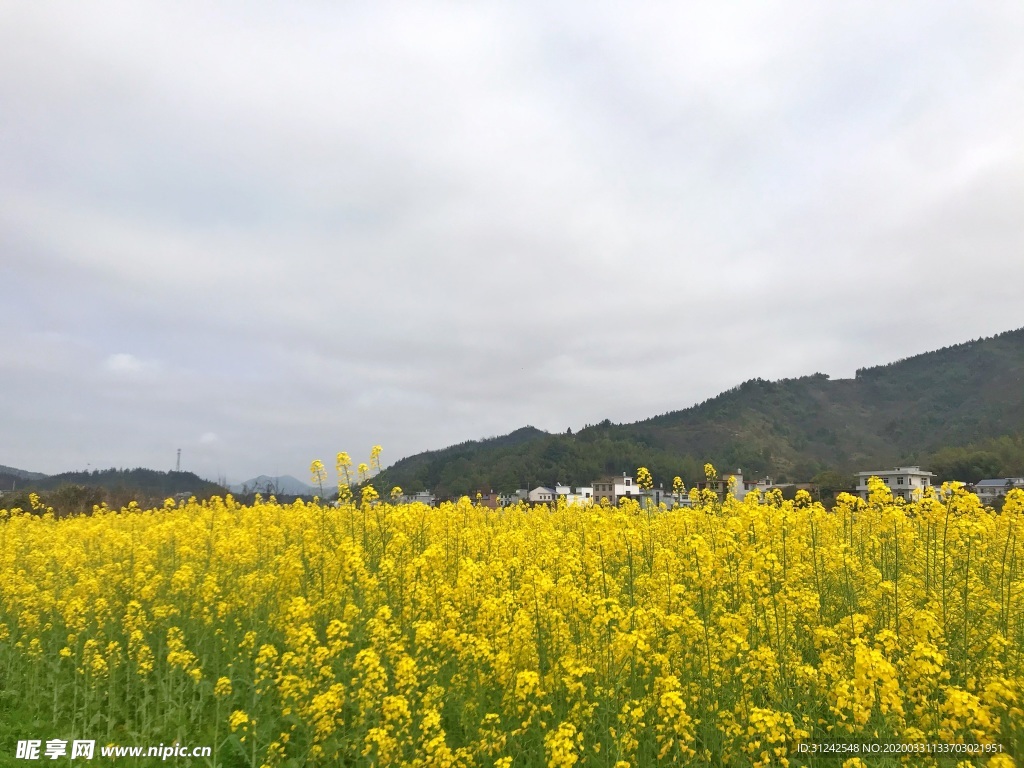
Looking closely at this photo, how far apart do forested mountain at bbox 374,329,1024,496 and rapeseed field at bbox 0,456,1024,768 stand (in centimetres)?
4101

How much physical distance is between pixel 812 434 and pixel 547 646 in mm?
109314

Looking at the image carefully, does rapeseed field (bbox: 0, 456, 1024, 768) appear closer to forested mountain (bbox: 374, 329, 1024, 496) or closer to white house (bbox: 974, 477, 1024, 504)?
white house (bbox: 974, 477, 1024, 504)

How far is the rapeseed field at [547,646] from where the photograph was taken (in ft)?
14.2

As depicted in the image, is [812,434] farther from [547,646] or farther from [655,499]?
[547,646]

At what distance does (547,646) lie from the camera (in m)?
5.30

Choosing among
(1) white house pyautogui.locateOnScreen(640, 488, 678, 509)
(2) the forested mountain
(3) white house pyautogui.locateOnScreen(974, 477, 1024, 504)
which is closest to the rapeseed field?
(1) white house pyautogui.locateOnScreen(640, 488, 678, 509)

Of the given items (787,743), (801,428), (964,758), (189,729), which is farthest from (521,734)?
(801,428)

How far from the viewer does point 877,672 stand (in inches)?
154

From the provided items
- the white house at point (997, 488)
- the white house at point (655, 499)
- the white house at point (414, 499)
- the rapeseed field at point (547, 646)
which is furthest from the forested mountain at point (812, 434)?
the rapeseed field at point (547, 646)

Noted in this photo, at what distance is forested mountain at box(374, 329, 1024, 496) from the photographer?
6134 cm

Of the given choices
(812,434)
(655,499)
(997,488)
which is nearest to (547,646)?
(655,499)

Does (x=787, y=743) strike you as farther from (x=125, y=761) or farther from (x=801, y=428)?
(x=801, y=428)

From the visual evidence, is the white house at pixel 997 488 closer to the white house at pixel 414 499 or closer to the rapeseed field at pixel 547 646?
the rapeseed field at pixel 547 646

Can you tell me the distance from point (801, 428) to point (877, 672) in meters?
113
